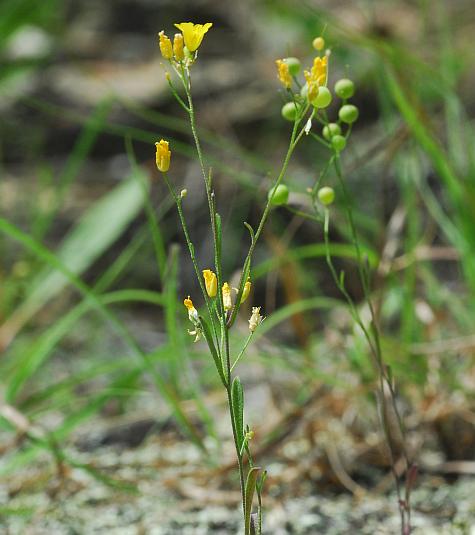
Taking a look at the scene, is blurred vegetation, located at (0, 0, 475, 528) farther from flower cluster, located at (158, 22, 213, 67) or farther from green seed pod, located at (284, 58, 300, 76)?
flower cluster, located at (158, 22, 213, 67)

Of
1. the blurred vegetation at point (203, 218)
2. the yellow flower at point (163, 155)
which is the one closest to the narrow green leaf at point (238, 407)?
the yellow flower at point (163, 155)

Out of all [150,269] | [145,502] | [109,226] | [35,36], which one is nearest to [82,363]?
[109,226]

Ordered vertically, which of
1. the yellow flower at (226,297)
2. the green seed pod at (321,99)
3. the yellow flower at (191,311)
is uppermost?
the green seed pod at (321,99)

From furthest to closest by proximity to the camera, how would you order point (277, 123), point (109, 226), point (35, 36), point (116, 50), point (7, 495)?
point (116, 50), point (35, 36), point (277, 123), point (109, 226), point (7, 495)

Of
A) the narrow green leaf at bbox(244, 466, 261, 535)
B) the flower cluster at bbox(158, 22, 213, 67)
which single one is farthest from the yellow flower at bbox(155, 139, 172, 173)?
the narrow green leaf at bbox(244, 466, 261, 535)

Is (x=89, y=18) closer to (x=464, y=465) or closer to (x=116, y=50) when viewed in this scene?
(x=116, y=50)

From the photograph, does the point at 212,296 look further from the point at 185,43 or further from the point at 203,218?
the point at 203,218

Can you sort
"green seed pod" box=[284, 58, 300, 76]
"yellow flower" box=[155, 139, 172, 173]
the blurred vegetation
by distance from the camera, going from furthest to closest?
the blurred vegetation → "green seed pod" box=[284, 58, 300, 76] → "yellow flower" box=[155, 139, 172, 173]

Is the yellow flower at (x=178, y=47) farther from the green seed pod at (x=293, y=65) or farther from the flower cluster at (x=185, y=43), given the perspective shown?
the green seed pod at (x=293, y=65)
